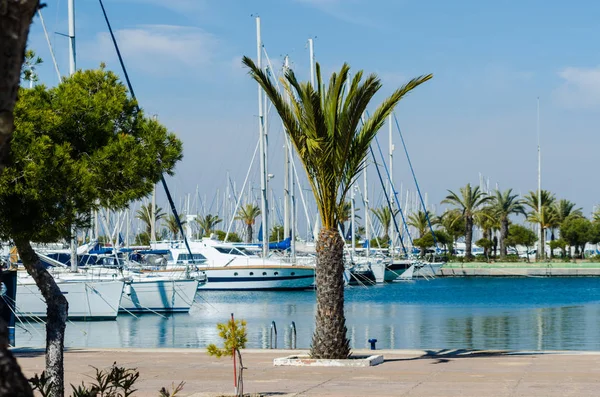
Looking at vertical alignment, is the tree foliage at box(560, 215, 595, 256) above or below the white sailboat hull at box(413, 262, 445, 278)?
above

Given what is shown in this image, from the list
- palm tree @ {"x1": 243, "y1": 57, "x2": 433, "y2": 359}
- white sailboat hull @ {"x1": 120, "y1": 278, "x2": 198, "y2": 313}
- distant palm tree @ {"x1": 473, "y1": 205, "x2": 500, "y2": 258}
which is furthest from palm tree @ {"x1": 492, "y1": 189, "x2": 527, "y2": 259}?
palm tree @ {"x1": 243, "y1": 57, "x2": 433, "y2": 359}

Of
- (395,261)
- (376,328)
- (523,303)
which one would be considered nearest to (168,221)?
(395,261)

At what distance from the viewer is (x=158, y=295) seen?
4584 cm

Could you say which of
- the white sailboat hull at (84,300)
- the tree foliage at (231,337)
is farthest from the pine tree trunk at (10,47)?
the white sailboat hull at (84,300)

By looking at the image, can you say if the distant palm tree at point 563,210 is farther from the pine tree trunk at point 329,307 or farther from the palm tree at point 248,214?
the pine tree trunk at point 329,307

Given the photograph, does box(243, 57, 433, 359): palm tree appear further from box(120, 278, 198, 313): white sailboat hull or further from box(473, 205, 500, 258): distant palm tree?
box(473, 205, 500, 258): distant palm tree

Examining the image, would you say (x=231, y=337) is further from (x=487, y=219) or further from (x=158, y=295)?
(x=487, y=219)

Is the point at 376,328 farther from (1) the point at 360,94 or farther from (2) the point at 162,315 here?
(1) the point at 360,94

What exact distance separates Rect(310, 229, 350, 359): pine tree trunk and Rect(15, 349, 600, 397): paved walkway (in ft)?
2.24

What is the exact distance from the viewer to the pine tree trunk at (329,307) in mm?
18094

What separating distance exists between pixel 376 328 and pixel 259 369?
23.1 metres

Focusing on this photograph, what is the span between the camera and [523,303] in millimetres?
59438

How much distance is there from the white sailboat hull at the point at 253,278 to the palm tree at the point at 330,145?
47433 mm

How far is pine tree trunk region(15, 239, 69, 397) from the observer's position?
11836 millimetres
